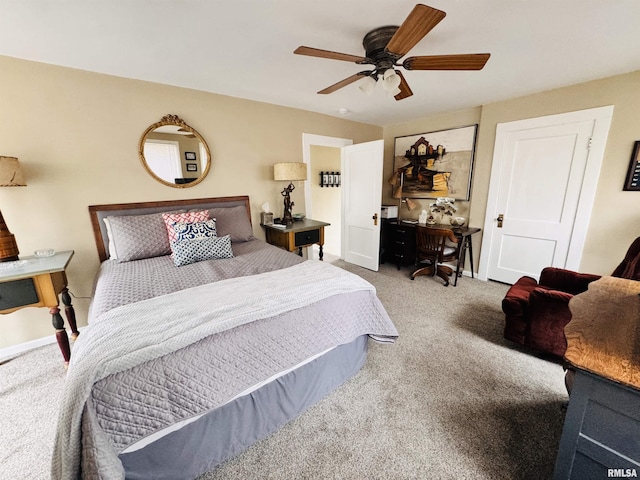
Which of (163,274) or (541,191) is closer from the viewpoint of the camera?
(163,274)

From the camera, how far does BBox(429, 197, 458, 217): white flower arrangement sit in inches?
141

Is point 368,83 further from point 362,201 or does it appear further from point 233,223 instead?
point 362,201

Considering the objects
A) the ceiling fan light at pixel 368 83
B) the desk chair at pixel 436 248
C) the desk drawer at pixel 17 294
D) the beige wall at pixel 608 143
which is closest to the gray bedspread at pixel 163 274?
the desk drawer at pixel 17 294

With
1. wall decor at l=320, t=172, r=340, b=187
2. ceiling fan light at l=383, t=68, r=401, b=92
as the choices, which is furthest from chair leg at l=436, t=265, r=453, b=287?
ceiling fan light at l=383, t=68, r=401, b=92

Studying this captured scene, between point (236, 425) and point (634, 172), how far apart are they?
12.5ft

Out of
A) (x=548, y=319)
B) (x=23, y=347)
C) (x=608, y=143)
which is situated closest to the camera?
(x=548, y=319)

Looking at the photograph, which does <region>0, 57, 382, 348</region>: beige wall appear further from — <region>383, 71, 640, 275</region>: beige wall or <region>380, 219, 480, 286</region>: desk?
<region>383, 71, 640, 275</region>: beige wall

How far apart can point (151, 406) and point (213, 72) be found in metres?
2.48

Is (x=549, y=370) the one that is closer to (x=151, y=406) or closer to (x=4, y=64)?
(x=151, y=406)

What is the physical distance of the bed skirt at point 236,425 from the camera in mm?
1054

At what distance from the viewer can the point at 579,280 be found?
1.96m

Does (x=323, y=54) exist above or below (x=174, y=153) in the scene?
above

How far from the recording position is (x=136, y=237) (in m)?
2.11

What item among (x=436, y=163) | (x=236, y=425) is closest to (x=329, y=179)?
(x=436, y=163)
